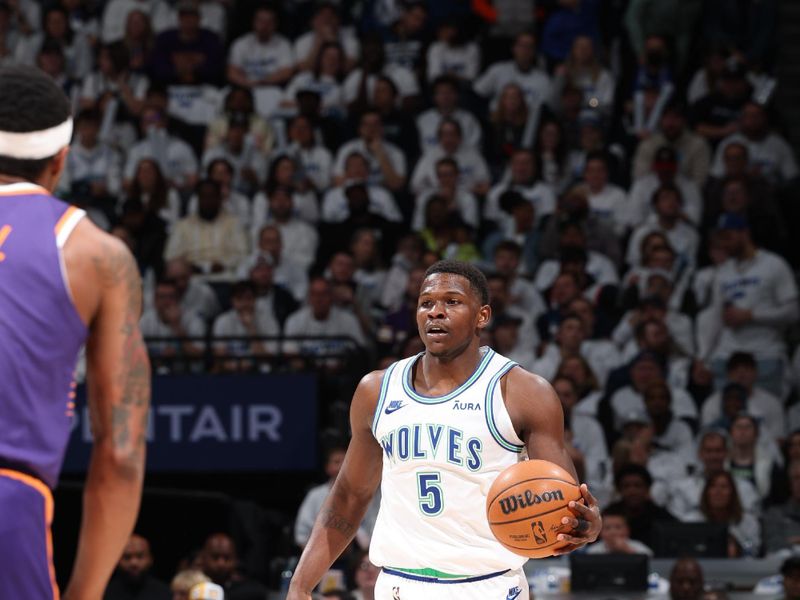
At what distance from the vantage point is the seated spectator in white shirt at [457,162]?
15.5m

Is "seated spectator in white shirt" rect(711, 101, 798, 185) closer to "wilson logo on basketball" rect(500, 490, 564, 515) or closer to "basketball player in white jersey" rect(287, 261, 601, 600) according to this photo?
"basketball player in white jersey" rect(287, 261, 601, 600)

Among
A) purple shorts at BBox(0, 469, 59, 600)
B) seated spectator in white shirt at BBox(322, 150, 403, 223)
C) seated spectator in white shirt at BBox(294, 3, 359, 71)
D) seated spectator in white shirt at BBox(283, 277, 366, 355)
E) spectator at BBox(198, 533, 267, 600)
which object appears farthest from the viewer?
seated spectator in white shirt at BBox(294, 3, 359, 71)

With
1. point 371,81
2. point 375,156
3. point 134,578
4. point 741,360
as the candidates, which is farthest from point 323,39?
point 134,578

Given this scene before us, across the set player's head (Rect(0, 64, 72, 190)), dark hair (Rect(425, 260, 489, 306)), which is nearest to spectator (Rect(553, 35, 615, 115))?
dark hair (Rect(425, 260, 489, 306))

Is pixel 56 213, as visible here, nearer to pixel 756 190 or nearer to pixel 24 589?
pixel 24 589

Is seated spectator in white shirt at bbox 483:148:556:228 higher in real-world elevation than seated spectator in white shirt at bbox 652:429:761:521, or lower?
higher

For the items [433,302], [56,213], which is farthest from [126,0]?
[56,213]

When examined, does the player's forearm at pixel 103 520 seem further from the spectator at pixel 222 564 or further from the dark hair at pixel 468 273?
the spectator at pixel 222 564

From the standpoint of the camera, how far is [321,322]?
45.1 ft

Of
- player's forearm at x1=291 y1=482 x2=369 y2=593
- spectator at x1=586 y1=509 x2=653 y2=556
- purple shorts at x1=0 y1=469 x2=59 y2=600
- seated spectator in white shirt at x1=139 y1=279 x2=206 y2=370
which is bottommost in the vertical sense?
spectator at x1=586 y1=509 x2=653 y2=556

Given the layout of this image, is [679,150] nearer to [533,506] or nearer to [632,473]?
[632,473]

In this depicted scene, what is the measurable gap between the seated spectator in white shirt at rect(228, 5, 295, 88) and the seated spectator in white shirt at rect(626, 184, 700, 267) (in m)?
4.51

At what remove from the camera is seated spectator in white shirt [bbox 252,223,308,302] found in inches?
566

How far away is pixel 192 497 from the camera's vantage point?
41.2ft
